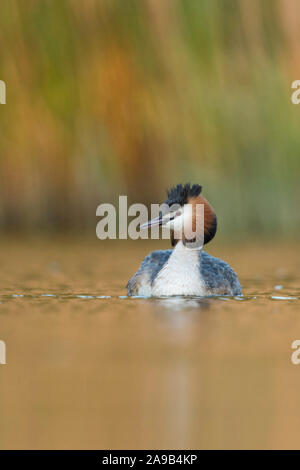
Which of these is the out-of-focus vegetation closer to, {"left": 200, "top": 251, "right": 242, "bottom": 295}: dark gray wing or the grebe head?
the grebe head

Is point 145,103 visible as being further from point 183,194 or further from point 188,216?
point 188,216

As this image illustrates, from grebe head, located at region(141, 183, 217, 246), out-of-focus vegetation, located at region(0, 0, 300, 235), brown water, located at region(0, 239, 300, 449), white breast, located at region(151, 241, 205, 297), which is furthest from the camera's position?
out-of-focus vegetation, located at region(0, 0, 300, 235)

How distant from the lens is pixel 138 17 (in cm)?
1073

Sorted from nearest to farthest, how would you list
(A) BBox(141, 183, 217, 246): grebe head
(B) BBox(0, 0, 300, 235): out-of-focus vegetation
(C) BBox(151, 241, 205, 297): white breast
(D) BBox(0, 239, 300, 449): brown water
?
(D) BBox(0, 239, 300, 449): brown water, (C) BBox(151, 241, 205, 297): white breast, (A) BBox(141, 183, 217, 246): grebe head, (B) BBox(0, 0, 300, 235): out-of-focus vegetation

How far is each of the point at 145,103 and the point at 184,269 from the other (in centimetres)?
320

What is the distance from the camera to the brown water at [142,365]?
4488 millimetres

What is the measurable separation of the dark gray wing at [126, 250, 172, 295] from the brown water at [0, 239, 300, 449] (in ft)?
0.53

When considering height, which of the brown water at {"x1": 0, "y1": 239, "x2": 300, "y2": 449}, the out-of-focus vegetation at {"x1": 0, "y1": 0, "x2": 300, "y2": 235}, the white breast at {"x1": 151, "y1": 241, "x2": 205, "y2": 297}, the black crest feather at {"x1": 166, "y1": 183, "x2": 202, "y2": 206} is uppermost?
the out-of-focus vegetation at {"x1": 0, "y1": 0, "x2": 300, "y2": 235}

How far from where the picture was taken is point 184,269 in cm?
832

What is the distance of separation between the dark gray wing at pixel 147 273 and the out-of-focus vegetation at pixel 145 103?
246 centimetres

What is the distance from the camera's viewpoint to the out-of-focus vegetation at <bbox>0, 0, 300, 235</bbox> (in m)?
10.7

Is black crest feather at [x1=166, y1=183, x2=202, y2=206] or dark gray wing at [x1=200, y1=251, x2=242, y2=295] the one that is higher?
black crest feather at [x1=166, y1=183, x2=202, y2=206]

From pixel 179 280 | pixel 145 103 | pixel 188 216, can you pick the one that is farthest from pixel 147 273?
pixel 145 103

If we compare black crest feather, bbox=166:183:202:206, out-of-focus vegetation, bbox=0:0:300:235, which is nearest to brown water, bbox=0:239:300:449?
black crest feather, bbox=166:183:202:206
